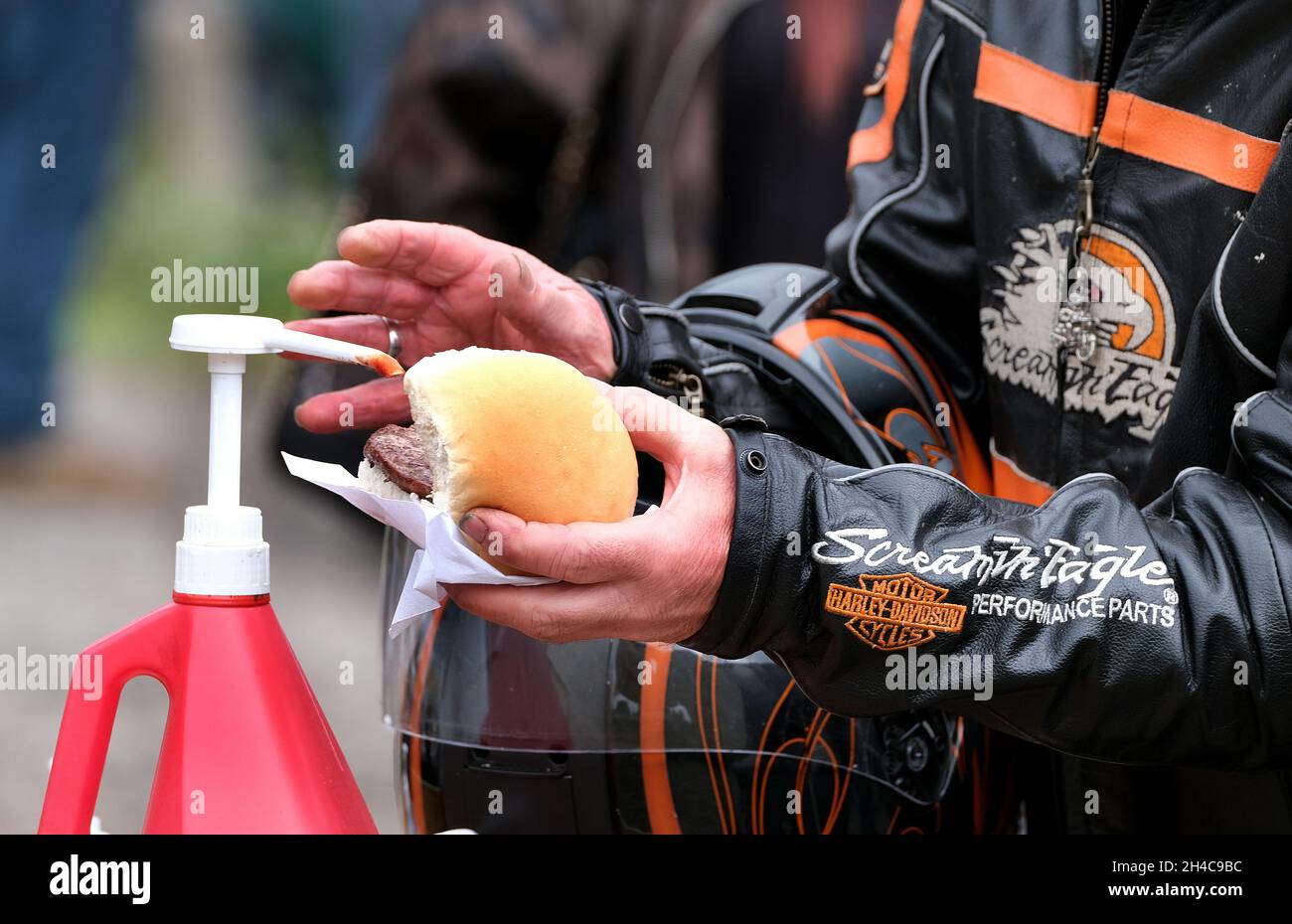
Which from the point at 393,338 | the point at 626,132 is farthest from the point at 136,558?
the point at 393,338

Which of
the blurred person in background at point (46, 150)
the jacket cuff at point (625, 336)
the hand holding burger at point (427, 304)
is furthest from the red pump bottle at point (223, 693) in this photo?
the blurred person in background at point (46, 150)

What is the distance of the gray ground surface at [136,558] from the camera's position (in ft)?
10.3

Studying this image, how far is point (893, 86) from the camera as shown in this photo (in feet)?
4.87

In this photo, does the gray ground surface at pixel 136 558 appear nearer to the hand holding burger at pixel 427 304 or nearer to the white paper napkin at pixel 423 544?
the hand holding burger at pixel 427 304

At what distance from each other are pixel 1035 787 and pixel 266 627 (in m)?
0.74

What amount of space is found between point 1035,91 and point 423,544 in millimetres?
720

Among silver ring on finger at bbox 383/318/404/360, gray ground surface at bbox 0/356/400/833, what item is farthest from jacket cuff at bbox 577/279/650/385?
gray ground surface at bbox 0/356/400/833

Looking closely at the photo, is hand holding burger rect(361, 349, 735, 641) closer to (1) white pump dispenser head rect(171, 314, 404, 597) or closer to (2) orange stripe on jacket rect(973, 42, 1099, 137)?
(1) white pump dispenser head rect(171, 314, 404, 597)

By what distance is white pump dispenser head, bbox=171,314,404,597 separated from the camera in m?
0.86

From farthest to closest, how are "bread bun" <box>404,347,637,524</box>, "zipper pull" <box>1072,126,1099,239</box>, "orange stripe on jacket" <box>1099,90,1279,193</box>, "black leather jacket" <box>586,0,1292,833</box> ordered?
1. "zipper pull" <box>1072,126,1099,239</box>
2. "orange stripe on jacket" <box>1099,90,1279,193</box>
3. "black leather jacket" <box>586,0,1292,833</box>
4. "bread bun" <box>404,347,637,524</box>

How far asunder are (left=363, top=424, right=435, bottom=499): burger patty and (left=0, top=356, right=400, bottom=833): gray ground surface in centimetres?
193

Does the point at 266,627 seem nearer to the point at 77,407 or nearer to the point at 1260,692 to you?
the point at 1260,692

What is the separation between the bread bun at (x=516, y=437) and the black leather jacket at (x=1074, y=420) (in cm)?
10

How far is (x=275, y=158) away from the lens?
11.5 feet
